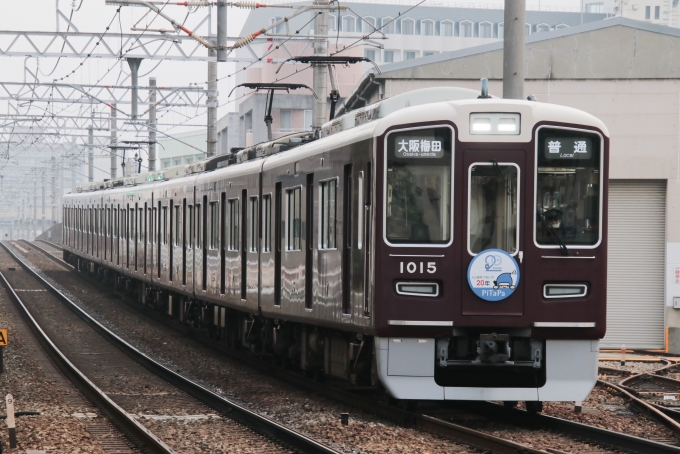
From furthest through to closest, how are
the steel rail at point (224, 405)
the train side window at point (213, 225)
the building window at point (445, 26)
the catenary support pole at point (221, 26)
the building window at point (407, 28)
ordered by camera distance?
the building window at point (445, 26)
the building window at point (407, 28)
the catenary support pole at point (221, 26)
the train side window at point (213, 225)
the steel rail at point (224, 405)

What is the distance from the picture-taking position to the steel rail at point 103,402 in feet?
27.9

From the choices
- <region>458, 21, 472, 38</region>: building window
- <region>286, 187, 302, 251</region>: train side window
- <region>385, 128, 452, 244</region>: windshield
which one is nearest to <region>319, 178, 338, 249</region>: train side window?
<region>286, 187, 302, 251</region>: train side window

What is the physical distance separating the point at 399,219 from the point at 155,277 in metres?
13.6

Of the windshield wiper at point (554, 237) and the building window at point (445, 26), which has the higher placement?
the building window at point (445, 26)

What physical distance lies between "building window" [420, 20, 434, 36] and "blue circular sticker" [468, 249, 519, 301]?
269 feet

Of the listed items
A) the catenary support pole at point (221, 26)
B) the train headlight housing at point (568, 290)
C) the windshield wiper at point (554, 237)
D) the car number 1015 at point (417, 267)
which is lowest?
the train headlight housing at point (568, 290)

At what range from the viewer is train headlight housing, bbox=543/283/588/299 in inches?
346

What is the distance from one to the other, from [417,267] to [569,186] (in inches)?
53.1

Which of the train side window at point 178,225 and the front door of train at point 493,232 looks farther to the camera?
the train side window at point 178,225

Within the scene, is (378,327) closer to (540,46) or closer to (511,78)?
(511,78)

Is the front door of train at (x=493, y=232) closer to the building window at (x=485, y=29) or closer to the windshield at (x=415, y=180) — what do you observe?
the windshield at (x=415, y=180)

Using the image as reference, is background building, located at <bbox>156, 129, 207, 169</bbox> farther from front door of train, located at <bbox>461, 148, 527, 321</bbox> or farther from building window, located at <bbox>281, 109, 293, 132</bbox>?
front door of train, located at <bbox>461, 148, 527, 321</bbox>

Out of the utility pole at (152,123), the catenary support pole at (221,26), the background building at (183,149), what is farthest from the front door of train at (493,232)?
the background building at (183,149)

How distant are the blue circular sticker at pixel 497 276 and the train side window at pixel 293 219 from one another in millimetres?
3198
